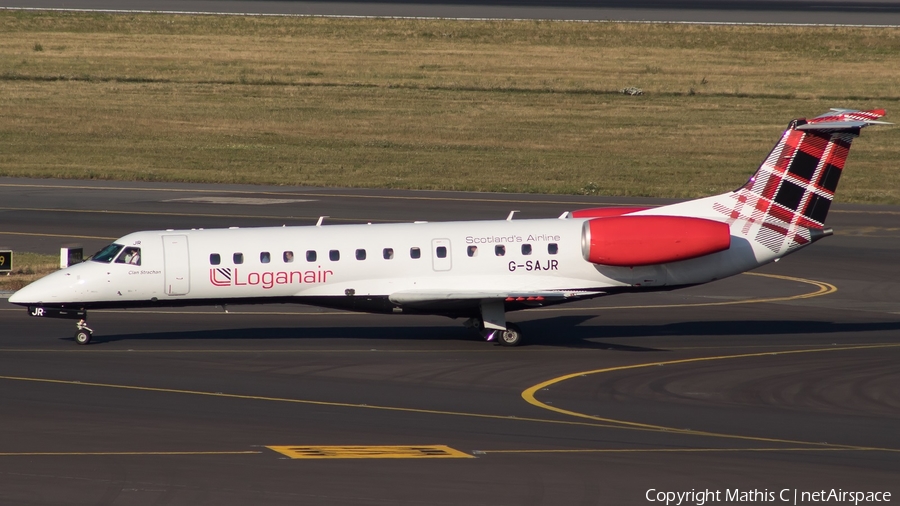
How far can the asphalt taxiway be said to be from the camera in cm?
1811

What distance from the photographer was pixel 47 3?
9825cm

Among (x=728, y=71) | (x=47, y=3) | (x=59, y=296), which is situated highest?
(x=47, y=3)

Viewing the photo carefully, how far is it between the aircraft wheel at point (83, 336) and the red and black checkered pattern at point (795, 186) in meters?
15.2

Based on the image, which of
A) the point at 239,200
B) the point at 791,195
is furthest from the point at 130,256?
the point at 239,200

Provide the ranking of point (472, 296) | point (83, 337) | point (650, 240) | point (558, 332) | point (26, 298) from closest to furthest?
point (472, 296)
point (26, 298)
point (650, 240)
point (83, 337)
point (558, 332)

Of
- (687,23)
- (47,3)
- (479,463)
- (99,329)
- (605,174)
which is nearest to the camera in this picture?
(479,463)

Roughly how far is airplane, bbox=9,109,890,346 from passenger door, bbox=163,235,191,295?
0.08 ft

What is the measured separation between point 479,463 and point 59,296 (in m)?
13.6

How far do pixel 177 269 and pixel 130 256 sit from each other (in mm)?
1173

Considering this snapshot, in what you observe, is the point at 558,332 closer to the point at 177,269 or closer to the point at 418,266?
the point at 418,266

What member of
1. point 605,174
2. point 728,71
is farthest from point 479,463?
point 728,71

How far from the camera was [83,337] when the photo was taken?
29.0 metres

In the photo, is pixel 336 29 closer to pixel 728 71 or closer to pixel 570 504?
pixel 728 71

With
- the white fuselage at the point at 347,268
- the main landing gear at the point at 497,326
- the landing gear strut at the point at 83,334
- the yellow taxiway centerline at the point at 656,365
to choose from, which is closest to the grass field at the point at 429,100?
the white fuselage at the point at 347,268
